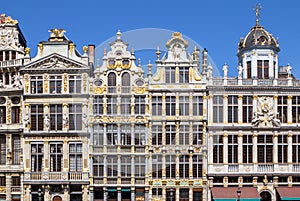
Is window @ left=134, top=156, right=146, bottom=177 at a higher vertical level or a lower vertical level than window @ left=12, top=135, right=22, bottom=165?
lower

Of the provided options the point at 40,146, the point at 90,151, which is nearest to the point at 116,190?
the point at 90,151

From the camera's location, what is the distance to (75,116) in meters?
38.9

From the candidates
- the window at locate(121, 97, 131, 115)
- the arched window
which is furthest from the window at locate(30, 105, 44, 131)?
the arched window

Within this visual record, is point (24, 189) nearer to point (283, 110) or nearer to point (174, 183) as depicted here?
point (174, 183)

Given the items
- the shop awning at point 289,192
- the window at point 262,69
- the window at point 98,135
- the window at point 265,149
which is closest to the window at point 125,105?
the window at point 98,135

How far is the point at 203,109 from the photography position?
127 ft

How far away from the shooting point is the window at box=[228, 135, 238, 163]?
126ft

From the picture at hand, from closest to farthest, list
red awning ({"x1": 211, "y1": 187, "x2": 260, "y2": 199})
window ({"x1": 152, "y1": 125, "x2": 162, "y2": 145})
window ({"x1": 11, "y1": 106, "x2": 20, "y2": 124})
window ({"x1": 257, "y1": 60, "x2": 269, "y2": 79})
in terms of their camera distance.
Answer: red awning ({"x1": 211, "y1": 187, "x2": 260, "y2": 199}), window ({"x1": 152, "y1": 125, "x2": 162, "y2": 145}), window ({"x1": 11, "y1": 106, "x2": 20, "y2": 124}), window ({"x1": 257, "y1": 60, "x2": 269, "y2": 79})

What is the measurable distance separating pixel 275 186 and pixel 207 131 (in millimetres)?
5603

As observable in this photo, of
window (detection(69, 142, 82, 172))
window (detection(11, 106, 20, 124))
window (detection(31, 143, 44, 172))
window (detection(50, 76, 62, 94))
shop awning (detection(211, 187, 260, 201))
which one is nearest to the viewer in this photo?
shop awning (detection(211, 187, 260, 201))

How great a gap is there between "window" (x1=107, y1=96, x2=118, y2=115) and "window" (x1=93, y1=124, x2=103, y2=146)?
1.15 m

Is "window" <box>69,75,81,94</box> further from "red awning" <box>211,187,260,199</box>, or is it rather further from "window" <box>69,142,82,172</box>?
"red awning" <box>211,187,260,199</box>

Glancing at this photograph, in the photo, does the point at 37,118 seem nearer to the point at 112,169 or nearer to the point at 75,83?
the point at 75,83

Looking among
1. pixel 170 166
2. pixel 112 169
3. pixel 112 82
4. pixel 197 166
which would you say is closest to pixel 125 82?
pixel 112 82
